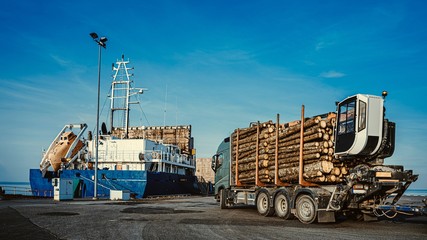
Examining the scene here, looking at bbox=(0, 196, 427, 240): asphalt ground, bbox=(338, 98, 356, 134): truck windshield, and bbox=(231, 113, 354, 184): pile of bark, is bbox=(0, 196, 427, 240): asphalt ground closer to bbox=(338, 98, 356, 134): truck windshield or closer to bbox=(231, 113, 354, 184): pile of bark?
bbox=(231, 113, 354, 184): pile of bark

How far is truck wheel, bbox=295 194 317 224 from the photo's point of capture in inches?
519

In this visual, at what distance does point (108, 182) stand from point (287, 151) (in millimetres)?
19860

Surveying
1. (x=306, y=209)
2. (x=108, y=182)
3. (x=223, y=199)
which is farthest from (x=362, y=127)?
(x=108, y=182)

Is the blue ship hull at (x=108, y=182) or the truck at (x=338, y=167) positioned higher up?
the truck at (x=338, y=167)

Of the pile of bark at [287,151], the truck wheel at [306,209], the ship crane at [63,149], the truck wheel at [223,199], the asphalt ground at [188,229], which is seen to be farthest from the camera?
the ship crane at [63,149]

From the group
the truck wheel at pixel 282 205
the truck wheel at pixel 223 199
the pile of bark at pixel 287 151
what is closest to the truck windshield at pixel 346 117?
the pile of bark at pixel 287 151

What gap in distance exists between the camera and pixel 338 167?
1352 cm

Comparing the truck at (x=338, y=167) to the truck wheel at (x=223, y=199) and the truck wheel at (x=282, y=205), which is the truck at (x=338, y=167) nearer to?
the truck wheel at (x=282, y=205)

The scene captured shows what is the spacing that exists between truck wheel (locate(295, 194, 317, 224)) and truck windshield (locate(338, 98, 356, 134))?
2426mm

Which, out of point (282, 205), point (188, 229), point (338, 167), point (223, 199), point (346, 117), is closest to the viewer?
point (188, 229)

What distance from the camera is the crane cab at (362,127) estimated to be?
12656 millimetres

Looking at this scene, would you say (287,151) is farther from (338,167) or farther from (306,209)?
(306,209)

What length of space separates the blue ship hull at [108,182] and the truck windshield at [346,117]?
2053 cm

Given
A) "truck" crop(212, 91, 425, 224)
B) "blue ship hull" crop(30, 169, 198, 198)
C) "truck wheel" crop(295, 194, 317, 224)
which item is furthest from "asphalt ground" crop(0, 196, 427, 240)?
"blue ship hull" crop(30, 169, 198, 198)
